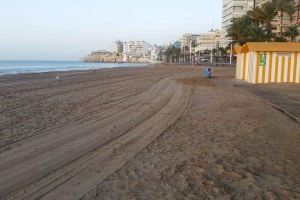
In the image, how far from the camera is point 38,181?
624 cm

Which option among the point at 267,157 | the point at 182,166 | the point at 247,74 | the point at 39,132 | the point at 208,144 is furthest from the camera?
the point at 247,74

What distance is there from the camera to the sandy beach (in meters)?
5.82

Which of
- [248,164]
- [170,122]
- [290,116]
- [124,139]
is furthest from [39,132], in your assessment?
[290,116]

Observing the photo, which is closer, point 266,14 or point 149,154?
point 149,154

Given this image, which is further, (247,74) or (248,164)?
(247,74)

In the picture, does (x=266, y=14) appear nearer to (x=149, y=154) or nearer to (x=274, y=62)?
(x=274, y=62)

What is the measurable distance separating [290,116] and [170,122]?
3843mm

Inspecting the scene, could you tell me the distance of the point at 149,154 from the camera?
797 cm

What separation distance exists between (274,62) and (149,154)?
71.4 ft

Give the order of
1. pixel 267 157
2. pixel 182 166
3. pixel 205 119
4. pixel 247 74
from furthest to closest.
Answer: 1. pixel 247 74
2. pixel 205 119
3. pixel 267 157
4. pixel 182 166

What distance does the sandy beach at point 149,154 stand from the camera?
582 centimetres

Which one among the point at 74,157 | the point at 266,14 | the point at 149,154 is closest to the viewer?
the point at 74,157

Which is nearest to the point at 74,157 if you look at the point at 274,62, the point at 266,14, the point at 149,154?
the point at 149,154

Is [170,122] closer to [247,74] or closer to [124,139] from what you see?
[124,139]
